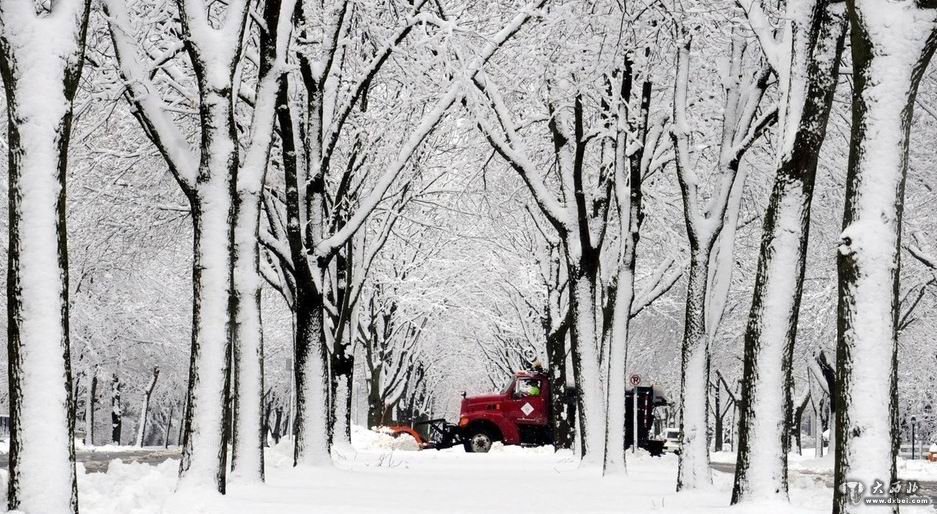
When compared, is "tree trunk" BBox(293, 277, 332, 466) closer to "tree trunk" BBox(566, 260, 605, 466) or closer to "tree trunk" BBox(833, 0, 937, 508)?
"tree trunk" BBox(566, 260, 605, 466)

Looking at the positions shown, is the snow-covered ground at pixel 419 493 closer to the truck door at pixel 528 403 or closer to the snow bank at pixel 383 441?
the snow bank at pixel 383 441

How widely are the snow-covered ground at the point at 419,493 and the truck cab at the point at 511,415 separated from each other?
35.8 ft

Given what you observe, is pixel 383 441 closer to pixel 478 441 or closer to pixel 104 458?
pixel 478 441

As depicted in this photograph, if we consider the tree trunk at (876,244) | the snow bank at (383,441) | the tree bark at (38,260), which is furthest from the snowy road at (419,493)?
the snow bank at (383,441)

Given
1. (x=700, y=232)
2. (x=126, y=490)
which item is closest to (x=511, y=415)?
(x=700, y=232)

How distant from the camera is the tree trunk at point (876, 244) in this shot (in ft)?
25.5

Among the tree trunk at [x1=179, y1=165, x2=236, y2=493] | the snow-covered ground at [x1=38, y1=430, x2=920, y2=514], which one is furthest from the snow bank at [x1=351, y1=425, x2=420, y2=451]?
the tree trunk at [x1=179, y1=165, x2=236, y2=493]

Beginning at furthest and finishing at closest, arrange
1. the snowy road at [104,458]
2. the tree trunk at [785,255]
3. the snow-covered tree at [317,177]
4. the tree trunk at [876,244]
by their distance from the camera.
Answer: the snowy road at [104,458], the snow-covered tree at [317,177], the tree trunk at [785,255], the tree trunk at [876,244]

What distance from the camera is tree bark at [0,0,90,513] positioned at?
8.09 meters

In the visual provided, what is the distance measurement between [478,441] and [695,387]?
58.7 ft

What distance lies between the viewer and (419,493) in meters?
13.6

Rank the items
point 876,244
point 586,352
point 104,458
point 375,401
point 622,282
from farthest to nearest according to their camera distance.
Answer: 1. point 375,401
2. point 104,458
3. point 586,352
4. point 622,282
5. point 876,244

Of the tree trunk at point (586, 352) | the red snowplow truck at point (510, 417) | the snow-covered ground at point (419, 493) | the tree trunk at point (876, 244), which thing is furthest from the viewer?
the red snowplow truck at point (510, 417)

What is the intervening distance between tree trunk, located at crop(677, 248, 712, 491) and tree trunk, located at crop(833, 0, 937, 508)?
18.4 feet
